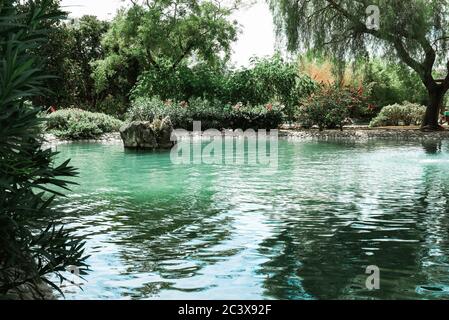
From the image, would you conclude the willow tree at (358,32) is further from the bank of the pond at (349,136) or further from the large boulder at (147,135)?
the large boulder at (147,135)

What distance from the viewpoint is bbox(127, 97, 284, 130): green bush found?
25.2m

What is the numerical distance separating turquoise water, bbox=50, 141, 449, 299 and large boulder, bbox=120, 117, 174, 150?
19.0 ft

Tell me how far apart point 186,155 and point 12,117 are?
12992 mm

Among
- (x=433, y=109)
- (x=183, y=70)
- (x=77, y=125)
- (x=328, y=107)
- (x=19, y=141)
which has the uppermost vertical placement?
(x=183, y=70)

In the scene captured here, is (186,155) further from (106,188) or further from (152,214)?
(152,214)

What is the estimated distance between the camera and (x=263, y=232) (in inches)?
246

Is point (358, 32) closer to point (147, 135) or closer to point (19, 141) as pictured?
point (147, 135)

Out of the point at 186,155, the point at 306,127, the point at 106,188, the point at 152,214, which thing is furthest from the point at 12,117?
the point at 306,127

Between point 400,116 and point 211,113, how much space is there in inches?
391

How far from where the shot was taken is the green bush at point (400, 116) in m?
29.2

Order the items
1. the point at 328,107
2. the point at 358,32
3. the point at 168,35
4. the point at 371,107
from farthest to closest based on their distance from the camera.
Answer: the point at 371,107, the point at 168,35, the point at 328,107, the point at 358,32

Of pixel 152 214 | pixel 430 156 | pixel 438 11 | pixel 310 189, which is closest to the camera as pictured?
pixel 152 214

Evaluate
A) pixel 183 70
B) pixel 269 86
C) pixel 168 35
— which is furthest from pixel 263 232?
pixel 168 35
